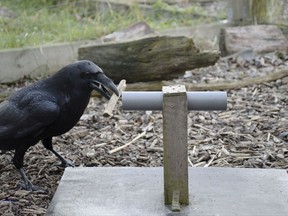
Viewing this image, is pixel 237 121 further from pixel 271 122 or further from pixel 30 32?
pixel 30 32

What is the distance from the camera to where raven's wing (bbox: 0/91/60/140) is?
3.97 meters

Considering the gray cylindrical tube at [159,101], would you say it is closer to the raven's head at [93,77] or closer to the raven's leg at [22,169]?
the raven's head at [93,77]

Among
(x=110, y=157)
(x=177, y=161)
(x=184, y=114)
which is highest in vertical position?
(x=184, y=114)

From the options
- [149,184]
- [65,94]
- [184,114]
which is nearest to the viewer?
[184,114]

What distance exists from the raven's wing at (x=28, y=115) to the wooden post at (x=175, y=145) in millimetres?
924

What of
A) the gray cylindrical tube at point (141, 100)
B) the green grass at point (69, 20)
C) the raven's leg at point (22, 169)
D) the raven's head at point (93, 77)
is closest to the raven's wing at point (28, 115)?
the raven's leg at point (22, 169)

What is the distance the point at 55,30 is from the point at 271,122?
135 inches

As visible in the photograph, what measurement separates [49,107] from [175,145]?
0.98 metres

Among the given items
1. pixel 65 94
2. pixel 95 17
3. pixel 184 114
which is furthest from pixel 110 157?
pixel 95 17

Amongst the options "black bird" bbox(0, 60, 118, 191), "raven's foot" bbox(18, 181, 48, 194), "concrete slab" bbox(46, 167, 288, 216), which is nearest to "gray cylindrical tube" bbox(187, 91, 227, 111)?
"concrete slab" bbox(46, 167, 288, 216)

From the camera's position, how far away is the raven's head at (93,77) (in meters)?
3.97

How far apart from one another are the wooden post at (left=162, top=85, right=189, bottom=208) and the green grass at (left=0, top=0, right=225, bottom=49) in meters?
4.19

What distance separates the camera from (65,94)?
4051 mm

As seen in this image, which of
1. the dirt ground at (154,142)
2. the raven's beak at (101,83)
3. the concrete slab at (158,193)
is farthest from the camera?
the dirt ground at (154,142)
